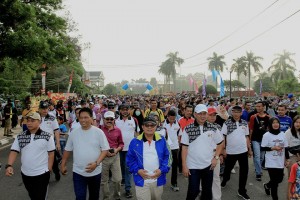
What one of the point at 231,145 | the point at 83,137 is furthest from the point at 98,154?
the point at 231,145

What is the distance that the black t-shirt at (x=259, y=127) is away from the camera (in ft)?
24.2

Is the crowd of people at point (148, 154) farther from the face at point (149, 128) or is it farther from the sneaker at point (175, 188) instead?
the sneaker at point (175, 188)

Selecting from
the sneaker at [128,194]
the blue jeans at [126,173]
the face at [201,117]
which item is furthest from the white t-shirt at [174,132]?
the face at [201,117]

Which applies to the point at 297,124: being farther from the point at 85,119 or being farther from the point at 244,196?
the point at 85,119

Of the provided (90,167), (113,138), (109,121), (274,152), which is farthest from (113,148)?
(274,152)

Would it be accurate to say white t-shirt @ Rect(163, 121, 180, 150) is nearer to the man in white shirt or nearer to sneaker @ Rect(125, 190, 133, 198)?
sneaker @ Rect(125, 190, 133, 198)

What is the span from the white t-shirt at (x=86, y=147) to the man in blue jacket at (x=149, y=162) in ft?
1.72

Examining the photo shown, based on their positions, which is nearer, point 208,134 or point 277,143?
point 208,134

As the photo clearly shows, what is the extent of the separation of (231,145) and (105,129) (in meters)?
2.54

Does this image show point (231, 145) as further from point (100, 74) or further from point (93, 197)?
point (100, 74)

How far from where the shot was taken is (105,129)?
19.5ft

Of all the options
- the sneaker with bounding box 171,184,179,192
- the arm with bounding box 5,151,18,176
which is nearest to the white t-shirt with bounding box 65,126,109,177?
the arm with bounding box 5,151,18,176

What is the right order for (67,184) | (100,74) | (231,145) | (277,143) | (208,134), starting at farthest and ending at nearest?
(100,74) → (67,184) → (231,145) → (277,143) → (208,134)

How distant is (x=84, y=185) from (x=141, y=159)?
Result: 99cm
